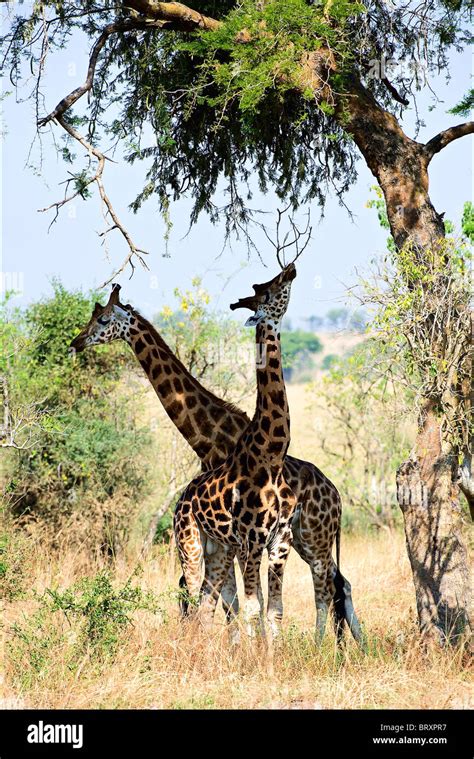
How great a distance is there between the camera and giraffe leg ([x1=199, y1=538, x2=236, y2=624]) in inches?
327

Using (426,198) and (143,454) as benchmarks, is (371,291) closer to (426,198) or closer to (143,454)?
(426,198)

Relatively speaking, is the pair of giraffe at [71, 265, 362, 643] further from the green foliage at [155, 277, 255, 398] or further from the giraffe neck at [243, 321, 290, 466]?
the green foliage at [155, 277, 255, 398]

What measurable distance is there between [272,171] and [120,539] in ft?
16.7

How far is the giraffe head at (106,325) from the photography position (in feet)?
28.9

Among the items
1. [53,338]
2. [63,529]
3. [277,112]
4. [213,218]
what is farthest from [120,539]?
[277,112]

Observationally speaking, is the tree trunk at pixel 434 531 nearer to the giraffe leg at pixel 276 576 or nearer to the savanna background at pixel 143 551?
the savanna background at pixel 143 551

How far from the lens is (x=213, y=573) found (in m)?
8.41

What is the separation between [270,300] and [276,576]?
2.17 meters

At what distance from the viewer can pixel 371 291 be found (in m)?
7.54

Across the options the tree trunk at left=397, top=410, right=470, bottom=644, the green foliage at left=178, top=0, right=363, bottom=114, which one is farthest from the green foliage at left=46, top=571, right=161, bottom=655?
the green foliage at left=178, top=0, right=363, bottom=114

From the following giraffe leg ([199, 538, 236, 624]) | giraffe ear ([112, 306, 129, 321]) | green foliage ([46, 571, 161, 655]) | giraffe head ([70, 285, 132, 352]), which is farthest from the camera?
giraffe ear ([112, 306, 129, 321])

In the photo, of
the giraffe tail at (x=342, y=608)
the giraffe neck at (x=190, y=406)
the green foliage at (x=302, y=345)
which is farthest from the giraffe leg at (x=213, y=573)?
the green foliage at (x=302, y=345)
